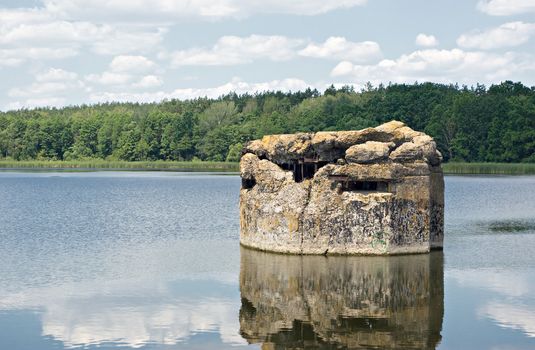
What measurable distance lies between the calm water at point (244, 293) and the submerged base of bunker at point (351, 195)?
26.9 inches

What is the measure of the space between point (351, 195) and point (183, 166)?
99954 mm

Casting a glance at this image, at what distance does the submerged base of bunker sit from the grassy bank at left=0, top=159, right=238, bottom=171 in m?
89.5

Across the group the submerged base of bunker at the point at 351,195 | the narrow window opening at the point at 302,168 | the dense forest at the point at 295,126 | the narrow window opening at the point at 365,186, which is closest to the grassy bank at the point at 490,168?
the dense forest at the point at 295,126

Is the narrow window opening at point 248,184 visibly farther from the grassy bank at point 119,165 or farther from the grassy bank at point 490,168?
the grassy bank at point 119,165

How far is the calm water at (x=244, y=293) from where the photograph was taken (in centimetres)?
1708

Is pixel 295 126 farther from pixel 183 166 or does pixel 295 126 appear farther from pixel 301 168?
pixel 301 168

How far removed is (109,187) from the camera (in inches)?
2918

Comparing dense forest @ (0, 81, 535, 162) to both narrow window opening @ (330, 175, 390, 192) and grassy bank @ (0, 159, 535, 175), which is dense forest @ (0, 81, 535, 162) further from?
narrow window opening @ (330, 175, 390, 192)

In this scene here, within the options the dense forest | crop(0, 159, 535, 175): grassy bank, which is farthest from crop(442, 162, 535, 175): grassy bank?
the dense forest

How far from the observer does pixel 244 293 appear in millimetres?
21500

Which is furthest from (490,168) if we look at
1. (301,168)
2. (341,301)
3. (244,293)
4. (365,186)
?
(341,301)

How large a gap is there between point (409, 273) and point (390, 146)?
15.0 ft

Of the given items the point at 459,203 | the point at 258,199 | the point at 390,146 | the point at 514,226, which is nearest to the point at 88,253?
the point at 258,199

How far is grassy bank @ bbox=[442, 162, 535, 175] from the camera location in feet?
317
